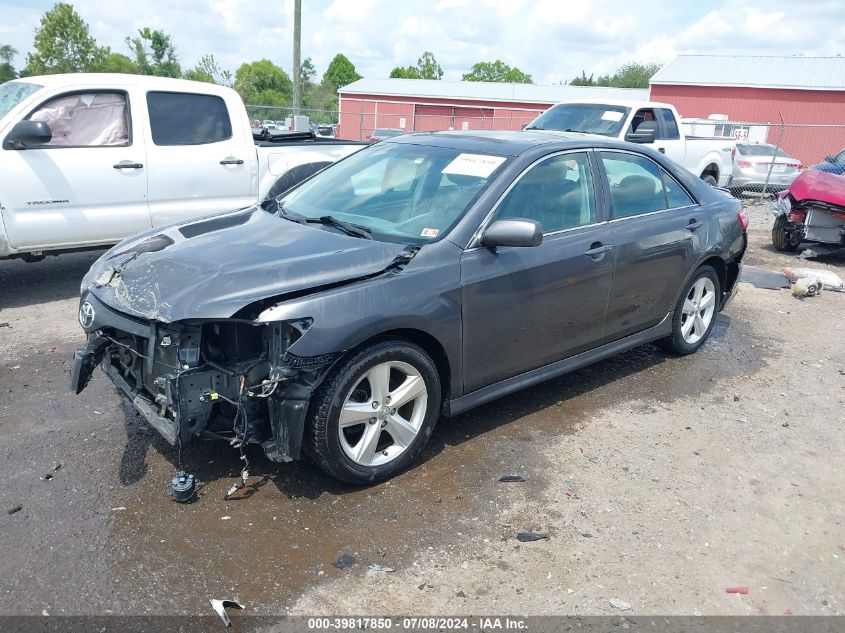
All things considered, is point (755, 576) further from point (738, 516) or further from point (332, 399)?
point (332, 399)

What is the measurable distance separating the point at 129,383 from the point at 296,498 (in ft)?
3.59

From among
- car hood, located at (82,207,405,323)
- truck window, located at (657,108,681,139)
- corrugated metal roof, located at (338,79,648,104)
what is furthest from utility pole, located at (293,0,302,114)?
corrugated metal roof, located at (338,79,648,104)

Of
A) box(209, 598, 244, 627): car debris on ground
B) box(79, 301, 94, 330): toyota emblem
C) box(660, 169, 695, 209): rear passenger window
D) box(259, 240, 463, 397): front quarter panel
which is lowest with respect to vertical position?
box(209, 598, 244, 627): car debris on ground

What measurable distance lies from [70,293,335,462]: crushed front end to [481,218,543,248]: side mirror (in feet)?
3.79

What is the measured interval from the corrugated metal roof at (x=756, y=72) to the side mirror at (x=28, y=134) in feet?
114

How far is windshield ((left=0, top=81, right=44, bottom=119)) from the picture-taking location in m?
6.34

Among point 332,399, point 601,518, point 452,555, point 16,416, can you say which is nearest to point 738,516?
point 601,518

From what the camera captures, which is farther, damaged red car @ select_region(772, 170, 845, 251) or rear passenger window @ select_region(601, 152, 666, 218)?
damaged red car @ select_region(772, 170, 845, 251)

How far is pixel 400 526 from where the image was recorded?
3.39 metres

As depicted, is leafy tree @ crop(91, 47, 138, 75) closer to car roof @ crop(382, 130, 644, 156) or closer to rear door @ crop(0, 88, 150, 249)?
rear door @ crop(0, 88, 150, 249)

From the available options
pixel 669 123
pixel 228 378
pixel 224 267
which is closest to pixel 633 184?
pixel 224 267

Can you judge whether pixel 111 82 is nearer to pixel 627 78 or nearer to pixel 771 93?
pixel 771 93

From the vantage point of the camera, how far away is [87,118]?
21.4 ft

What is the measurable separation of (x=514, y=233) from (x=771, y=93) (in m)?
35.4
